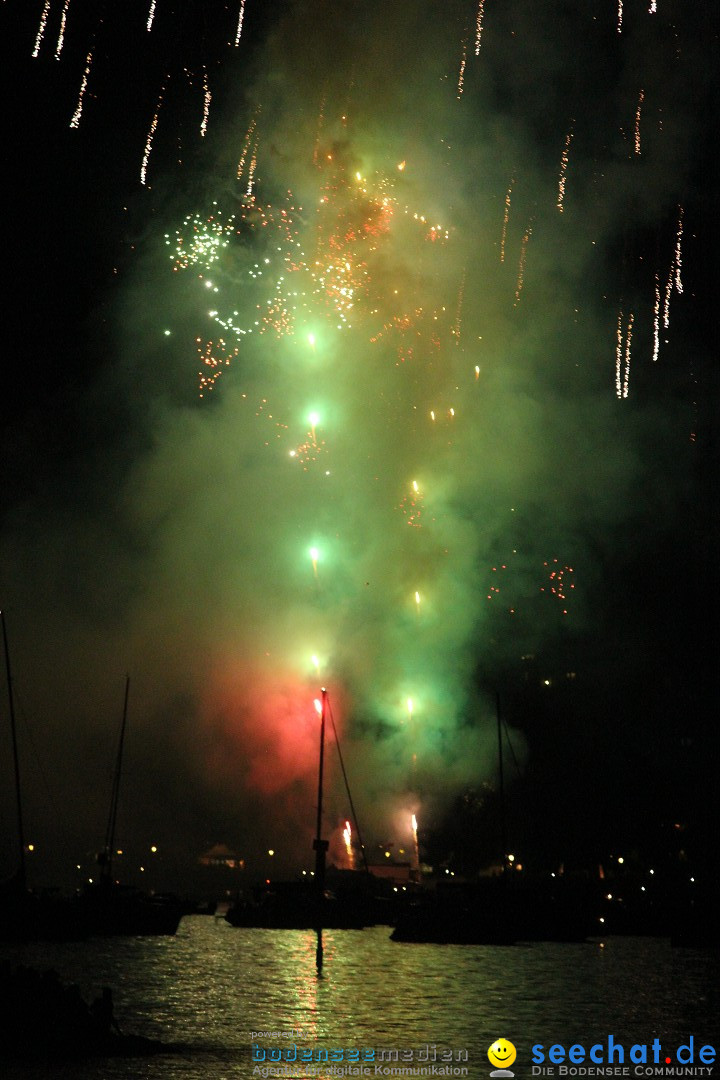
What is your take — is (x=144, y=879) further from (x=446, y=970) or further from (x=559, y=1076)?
(x=559, y=1076)

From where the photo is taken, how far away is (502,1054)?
80.4 feet

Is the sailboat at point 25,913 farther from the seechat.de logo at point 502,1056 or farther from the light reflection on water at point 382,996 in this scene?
the seechat.de logo at point 502,1056

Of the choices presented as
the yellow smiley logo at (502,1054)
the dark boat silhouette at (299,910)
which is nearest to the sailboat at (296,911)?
the dark boat silhouette at (299,910)

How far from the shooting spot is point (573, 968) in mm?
49500

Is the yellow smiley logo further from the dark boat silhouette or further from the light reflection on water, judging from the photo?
the dark boat silhouette

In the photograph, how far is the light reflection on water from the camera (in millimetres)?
25625

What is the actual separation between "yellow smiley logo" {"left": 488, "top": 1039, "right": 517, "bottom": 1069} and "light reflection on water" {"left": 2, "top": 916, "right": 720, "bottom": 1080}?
265 millimetres

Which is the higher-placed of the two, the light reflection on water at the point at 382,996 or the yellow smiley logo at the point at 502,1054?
the yellow smiley logo at the point at 502,1054

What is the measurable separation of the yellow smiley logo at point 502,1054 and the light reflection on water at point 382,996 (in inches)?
10.4

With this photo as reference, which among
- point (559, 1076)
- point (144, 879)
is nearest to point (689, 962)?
point (559, 1076)

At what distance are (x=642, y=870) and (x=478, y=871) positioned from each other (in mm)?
17774

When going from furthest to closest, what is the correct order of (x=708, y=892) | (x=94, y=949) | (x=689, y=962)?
(x=708, y=892) → (x=94, y=949) → (x=689, y=962)

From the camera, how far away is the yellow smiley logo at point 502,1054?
23578 mm

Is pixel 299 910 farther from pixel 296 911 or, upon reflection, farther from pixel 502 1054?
pixel 502 1054
